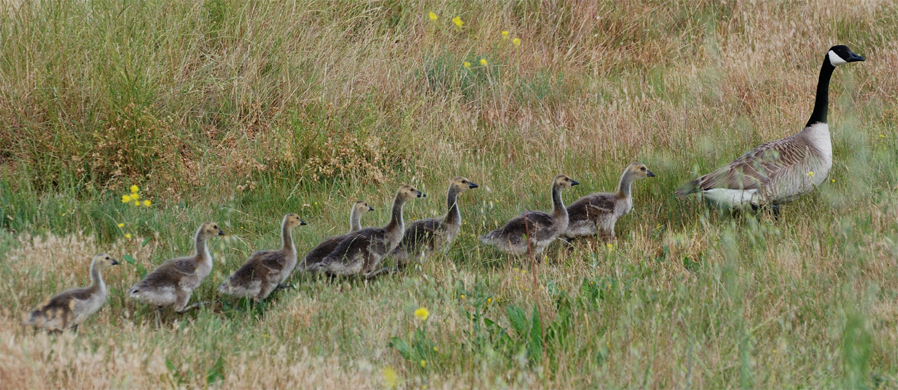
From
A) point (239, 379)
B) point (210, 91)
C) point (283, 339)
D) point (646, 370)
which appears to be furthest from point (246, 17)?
point (646, 370)

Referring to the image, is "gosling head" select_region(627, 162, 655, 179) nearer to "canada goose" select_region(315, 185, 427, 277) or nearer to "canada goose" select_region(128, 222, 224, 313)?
"canada goose" select_region(315, 185, 427, 277)

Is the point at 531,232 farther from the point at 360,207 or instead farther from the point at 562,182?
the point at 360,207

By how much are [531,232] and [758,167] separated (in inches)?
79.4

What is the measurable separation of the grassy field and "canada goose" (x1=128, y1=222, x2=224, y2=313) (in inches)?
8.3

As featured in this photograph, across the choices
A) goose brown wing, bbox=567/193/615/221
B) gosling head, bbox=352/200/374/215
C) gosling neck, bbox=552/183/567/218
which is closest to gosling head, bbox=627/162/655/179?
goose brown wing, bbox=567/193/615/221

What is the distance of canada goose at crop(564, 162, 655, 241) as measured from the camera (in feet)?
21.6

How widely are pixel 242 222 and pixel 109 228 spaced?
3.84 ft

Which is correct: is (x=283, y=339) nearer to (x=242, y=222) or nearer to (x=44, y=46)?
(x=242, y=222)

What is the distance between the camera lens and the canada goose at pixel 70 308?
176 inches

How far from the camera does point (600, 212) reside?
21.6ft

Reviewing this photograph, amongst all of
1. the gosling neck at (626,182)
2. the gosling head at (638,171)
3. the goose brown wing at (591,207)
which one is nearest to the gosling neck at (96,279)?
the goose brown wing at (591,207)

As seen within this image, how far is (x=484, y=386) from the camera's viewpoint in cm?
380

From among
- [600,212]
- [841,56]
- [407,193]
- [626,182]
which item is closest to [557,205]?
[600,212]

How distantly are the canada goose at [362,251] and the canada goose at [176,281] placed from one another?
2.87 ft
